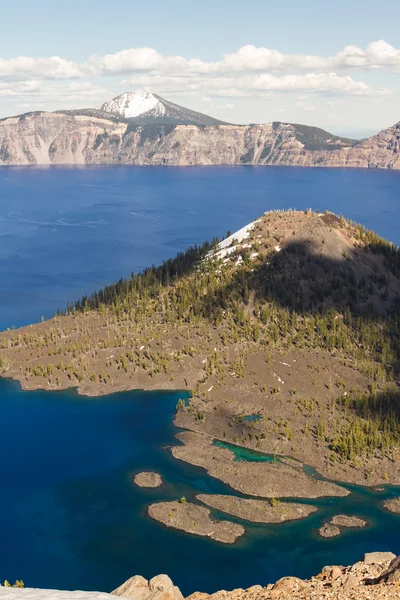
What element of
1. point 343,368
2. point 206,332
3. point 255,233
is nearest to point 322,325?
point 343,368

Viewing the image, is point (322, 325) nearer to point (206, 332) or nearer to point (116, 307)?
point (206, 332)

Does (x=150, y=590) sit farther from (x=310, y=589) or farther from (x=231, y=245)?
(x=231, y=245)

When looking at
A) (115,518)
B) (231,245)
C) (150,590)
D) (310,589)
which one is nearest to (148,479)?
(115,518)

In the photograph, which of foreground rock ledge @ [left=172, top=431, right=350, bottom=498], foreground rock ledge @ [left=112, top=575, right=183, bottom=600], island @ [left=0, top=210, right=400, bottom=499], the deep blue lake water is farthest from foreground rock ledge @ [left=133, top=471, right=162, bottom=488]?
foreground rock ledge @ [left=112, top=575, right=183, bottom=600]

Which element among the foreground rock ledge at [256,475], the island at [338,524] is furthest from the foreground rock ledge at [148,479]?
the island at [338,524]

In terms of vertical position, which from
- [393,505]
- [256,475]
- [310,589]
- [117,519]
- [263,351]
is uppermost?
[310,589]

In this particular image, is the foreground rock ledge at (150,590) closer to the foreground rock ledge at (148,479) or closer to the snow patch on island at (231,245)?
the foreground rock ledge at (148,479)

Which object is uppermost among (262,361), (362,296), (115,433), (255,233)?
(255,233)
